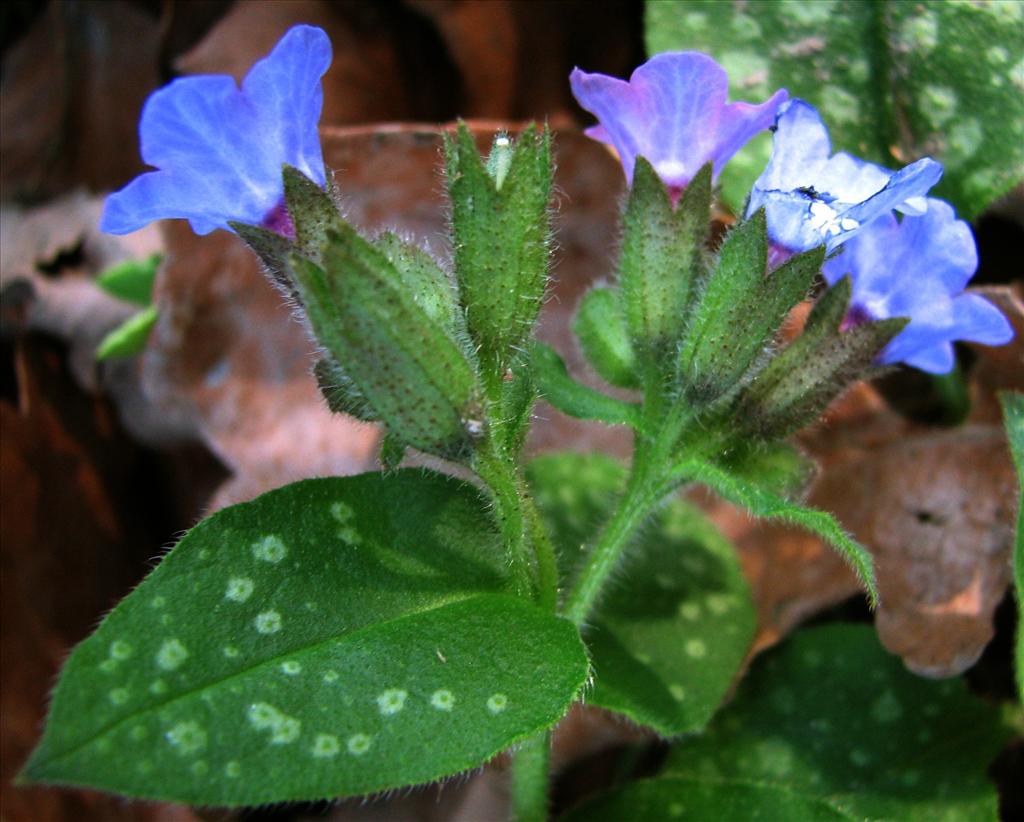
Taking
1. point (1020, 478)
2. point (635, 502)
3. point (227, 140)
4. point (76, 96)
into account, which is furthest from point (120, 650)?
point (76, 96)

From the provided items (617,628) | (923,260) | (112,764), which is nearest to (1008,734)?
(617,628)

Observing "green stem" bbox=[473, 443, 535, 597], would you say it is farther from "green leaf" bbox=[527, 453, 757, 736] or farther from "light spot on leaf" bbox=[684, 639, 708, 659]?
"light spot on leaf" bbox=[684, 639, 708, 659]

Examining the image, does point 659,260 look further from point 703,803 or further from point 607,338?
point 703,803

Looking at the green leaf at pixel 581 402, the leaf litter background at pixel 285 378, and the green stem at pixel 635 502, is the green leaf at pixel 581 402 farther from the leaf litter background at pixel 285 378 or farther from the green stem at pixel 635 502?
the leaf litter background at pixel 285 378

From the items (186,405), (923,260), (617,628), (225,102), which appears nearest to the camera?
(225,102)

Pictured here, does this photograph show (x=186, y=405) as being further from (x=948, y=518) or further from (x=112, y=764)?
(x=948, y=518)
